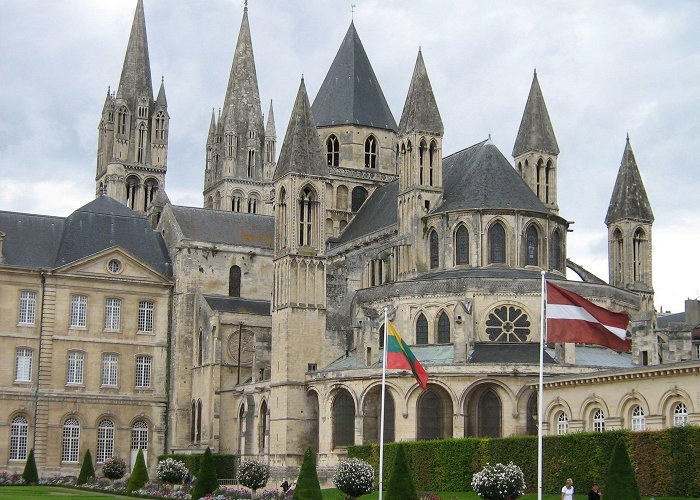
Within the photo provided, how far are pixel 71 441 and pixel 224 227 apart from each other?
18804mm

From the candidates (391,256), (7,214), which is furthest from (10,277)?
(391,256)

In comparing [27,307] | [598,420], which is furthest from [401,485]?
[27,307]

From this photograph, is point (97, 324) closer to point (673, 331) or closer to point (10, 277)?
point (10, 277)

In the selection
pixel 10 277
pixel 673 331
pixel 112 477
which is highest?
pixel 10 277

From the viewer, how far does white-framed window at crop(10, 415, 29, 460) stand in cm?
7825

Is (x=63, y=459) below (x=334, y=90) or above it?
below

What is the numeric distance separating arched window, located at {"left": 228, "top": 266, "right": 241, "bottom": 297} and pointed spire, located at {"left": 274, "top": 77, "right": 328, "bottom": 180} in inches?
443

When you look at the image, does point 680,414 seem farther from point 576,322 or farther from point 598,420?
point 576,322

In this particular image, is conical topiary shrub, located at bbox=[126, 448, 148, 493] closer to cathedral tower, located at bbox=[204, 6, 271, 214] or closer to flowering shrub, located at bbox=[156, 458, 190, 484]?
flowering shrub, located at bbox=[156, 458, 190, 484]

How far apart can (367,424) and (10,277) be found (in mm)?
26240

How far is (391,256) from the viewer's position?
7894cm

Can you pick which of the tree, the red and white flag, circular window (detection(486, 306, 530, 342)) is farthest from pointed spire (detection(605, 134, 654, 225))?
the red and white flag

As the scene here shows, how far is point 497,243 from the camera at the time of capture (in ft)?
247

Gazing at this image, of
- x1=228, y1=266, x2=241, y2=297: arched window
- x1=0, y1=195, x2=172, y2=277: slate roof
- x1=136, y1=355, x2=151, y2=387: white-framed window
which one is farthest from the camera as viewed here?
x1=228, y1=266, x2=241, y2=297: arched window
